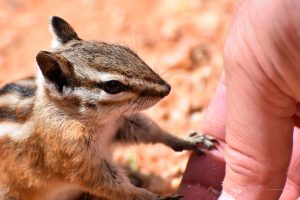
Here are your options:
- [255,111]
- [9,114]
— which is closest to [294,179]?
[255,111]

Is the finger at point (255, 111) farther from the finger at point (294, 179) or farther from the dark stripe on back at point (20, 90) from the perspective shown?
the dark stripe on back at point (20, 90)

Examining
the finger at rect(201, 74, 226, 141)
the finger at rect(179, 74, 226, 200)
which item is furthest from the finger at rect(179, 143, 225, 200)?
the finger at rect(201, 74, 226, 141)

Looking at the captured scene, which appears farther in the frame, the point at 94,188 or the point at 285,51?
the point at 94,188

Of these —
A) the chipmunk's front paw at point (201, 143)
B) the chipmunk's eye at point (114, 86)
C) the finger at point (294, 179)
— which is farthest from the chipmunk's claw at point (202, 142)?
the chipmunk's eye at point (114, 86)

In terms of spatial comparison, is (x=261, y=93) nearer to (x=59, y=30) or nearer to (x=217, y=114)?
(x=217, y=114)

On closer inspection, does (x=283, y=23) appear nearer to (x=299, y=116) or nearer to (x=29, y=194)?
(x=299, y=116)

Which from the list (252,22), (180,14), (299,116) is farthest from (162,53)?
(252,22)
